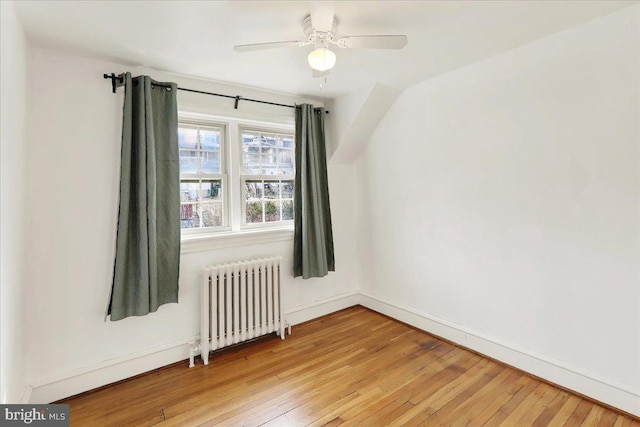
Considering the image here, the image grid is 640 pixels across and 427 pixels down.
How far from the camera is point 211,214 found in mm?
2822

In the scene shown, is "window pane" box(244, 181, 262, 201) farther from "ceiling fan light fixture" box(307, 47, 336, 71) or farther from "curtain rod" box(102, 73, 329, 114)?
"ceiling fan light fixture" box(307, 47, 336, 71)

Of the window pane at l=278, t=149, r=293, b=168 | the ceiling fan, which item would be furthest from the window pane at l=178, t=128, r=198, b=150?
the ceiling fan

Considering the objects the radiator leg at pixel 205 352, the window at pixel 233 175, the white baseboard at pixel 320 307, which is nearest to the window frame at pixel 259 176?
the window at pixel 233 175

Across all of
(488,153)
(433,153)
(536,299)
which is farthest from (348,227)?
(536,299)

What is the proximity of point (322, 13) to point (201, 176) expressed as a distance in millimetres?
1864

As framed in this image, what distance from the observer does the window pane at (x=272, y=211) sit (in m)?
3.15

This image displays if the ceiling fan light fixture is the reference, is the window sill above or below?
below

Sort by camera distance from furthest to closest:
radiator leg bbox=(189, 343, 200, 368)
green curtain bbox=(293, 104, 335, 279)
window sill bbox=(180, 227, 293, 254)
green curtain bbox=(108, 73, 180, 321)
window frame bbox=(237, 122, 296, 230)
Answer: green curtain bbox=(293, 104, 335, 279) < window frame bbox=(237, 122, 296, 230) < window sill bbox=(180, 227, 293, 254) < radiator leg bbox=(189, 343, 200, 368) < green curtain bbox=(108, 73, 180, 321)

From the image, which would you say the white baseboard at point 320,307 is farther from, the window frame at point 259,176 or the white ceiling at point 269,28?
the white ceiling at point 269,28

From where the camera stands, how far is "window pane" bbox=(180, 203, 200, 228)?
8.75 feet

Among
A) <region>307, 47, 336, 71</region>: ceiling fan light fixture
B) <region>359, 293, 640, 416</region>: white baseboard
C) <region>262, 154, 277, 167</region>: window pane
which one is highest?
<region>307, 47, 336, 71</region>: ceiling fan light fixture

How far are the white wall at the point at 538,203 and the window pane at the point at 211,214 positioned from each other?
196cm

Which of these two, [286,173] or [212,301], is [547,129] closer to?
[286,173]

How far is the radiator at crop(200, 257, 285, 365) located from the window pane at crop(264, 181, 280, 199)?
729mm
